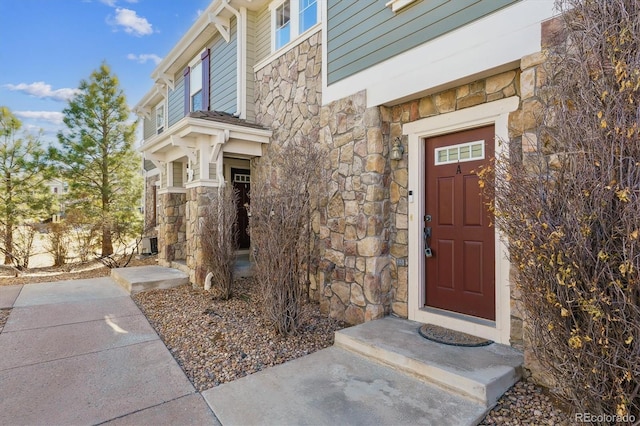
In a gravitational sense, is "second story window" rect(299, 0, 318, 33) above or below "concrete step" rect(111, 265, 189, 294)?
above

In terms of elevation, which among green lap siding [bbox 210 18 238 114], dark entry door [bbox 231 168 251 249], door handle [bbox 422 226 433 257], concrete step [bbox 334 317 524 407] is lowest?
concrete step [bbox 334 317 524 407]

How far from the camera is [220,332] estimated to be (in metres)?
4.20

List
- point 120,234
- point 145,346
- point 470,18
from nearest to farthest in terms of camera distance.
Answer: point 470,18 → point 145,346 → point 120,234

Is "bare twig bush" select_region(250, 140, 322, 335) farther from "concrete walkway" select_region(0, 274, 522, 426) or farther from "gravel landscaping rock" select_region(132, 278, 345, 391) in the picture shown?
"concrete walkway" select_region(0, 274, 522, 426)

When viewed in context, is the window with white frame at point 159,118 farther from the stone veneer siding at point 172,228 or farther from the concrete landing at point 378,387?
the concrete landing at point 378,387

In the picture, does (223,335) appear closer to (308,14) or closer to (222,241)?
(222,241)

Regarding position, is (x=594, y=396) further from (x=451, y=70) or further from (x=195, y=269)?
(x=195, y=269)

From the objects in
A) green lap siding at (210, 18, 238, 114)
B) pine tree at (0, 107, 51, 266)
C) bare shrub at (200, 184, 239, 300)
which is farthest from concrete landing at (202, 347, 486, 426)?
pine tree at (0, 107, 51, 266)

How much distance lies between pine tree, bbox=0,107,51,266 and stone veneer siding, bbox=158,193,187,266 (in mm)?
4541

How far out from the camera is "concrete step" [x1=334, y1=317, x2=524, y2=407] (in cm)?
261

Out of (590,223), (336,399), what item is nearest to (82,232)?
(336,399)

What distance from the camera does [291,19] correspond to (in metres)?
6.32

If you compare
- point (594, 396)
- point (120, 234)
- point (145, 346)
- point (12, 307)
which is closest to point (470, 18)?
point (594, 396)

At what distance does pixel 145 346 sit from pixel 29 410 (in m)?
1.26
